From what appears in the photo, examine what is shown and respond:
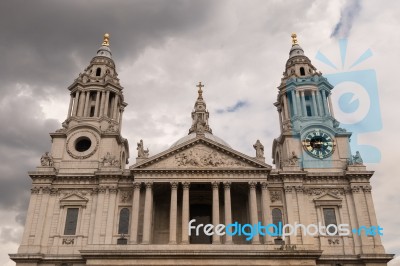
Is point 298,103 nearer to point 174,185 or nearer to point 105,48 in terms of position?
point 174,185

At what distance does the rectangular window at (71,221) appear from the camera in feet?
135

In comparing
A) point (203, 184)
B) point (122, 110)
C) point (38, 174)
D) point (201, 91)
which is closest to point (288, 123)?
point (203, 184)

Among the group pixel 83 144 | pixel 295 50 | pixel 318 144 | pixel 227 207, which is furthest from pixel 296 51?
pixel 83 144

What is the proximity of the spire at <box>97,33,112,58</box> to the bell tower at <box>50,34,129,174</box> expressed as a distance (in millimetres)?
1640

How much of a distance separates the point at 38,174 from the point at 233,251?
76.5 feet

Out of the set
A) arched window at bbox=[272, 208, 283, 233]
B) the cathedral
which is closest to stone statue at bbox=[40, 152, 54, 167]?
the cathedral

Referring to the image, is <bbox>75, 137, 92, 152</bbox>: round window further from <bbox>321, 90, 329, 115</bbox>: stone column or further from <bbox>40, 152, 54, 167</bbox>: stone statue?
<bbox>321, 90, 329, 115</bbox>: stone column

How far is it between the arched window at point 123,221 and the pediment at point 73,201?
13.5 feet

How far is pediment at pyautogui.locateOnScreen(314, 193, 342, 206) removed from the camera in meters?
42.3

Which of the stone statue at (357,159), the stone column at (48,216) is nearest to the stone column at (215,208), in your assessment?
the stone column at (48,216)

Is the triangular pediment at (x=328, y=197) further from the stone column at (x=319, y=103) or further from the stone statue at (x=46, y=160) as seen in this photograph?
the stone statue at (x=46, y=160)

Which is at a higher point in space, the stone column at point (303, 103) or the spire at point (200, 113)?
the spire at point (200, 113)

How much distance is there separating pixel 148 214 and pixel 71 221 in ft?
27.8

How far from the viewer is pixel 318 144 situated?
47000 mm
